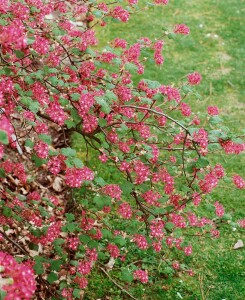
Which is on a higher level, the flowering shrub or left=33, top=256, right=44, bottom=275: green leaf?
the flowering shrub

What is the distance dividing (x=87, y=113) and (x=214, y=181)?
87 cm

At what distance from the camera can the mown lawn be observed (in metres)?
3.75

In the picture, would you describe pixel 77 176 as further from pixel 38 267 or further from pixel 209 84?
pixel 209 84

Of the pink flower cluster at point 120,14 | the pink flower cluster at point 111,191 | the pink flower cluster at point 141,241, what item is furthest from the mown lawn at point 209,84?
the pink flower cluster at point 120,14

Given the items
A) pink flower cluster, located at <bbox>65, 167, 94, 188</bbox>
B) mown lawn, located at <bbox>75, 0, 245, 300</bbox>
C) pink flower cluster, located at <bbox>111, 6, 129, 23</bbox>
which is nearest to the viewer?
pink flower cluster, located at <bbox>65, 167, 94, 188</bbox>

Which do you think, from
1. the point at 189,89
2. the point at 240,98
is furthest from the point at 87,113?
the point at 240,98

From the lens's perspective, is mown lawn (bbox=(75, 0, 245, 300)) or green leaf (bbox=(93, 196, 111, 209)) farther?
mown lawn (bbox=(75, 0, 245, 300))

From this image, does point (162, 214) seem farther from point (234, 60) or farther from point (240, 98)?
point (234, 60)

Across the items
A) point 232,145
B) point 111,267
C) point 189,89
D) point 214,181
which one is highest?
point 189,89

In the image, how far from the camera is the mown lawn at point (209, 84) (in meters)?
3.75

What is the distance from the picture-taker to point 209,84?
6.48 metres

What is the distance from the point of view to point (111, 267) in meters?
3.81

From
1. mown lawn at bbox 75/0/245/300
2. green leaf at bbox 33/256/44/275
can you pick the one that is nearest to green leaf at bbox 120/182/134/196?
green leaf at bbox 33/256/44/275

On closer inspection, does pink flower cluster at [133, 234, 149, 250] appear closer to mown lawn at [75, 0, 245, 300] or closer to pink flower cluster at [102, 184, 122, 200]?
pink flower cluster at [102, 184, 122, 200]
